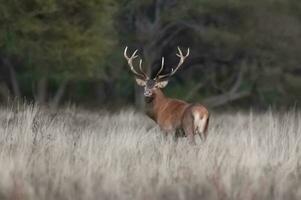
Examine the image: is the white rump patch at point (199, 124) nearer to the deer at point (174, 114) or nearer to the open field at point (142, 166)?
the deer at point (174, 114)

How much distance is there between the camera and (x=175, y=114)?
13.5 metres

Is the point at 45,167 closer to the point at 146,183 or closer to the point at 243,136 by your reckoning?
the point at 146,183

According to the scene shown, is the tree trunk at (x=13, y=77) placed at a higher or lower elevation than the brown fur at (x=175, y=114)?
lower

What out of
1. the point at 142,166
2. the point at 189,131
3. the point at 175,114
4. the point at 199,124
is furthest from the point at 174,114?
the point at 142,166

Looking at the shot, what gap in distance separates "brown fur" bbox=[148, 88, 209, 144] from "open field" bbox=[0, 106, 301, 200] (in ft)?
2.79

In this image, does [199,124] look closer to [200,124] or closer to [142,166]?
[200,124]

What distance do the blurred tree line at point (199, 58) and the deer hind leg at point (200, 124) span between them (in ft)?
46.1

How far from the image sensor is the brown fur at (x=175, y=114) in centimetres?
1289

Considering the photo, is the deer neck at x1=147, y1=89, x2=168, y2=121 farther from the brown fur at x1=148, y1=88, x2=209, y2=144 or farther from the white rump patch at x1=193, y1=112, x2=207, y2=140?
the white rump patch at x1=193, y1=112, x2=207, y2=140

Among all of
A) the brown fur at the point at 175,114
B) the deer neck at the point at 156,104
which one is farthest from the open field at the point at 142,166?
the deer neck at the point at 156,104

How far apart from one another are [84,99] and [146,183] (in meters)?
25.5

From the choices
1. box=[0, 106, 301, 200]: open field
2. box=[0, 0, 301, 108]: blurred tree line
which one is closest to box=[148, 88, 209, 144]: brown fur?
box=[0, 106, 301, 200]: open field

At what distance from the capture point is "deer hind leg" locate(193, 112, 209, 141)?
12.8m

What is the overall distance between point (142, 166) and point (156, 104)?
16.4ft
